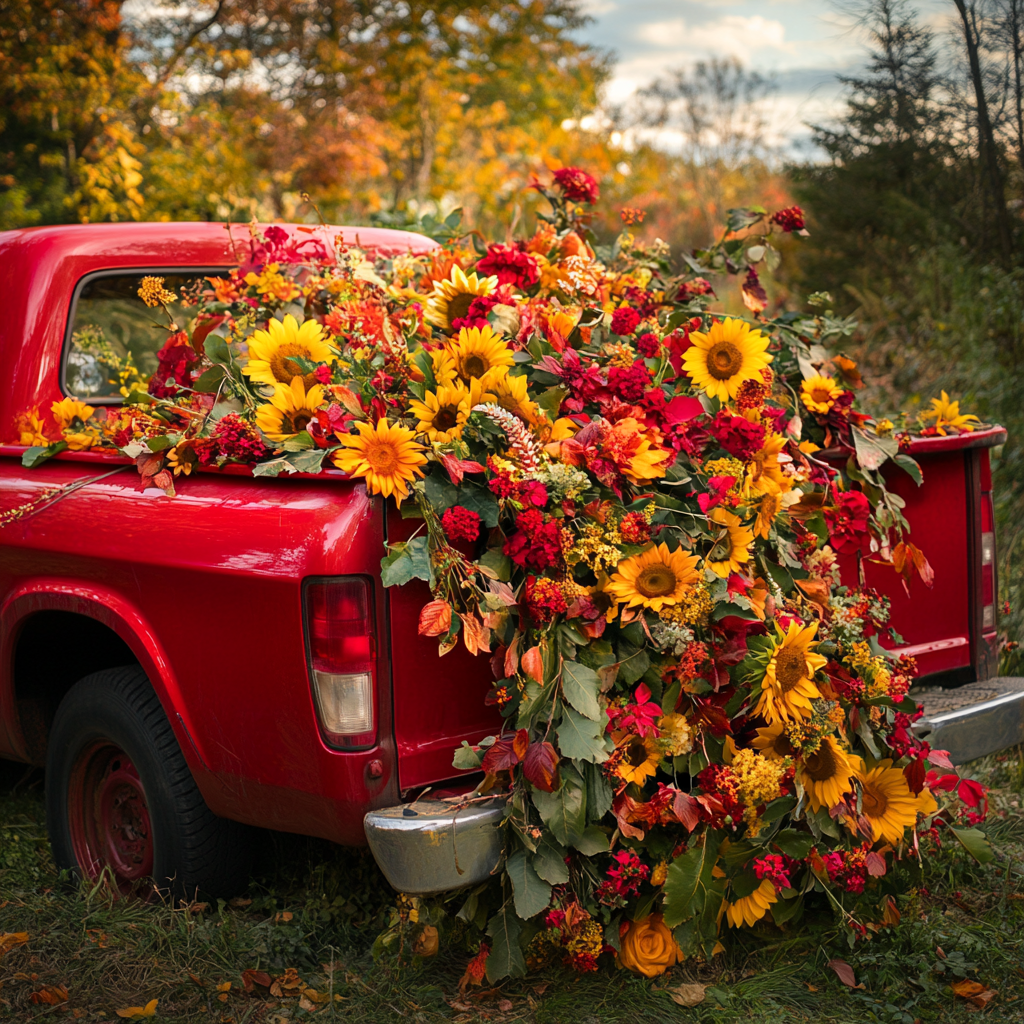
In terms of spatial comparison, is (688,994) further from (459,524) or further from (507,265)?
(507,265)

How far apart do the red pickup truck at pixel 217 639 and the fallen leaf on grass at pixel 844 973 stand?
2.15 ft

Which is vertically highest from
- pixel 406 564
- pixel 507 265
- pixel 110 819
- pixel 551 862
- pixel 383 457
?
pixel 507 265

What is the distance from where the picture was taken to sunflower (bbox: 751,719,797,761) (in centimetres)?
245

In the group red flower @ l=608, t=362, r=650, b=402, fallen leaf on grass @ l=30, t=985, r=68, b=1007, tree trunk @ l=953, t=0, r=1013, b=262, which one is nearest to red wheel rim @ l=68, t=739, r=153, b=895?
fallen leaf on grass @ l=30, t=985, r=68, b=1007

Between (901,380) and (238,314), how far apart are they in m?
4.71

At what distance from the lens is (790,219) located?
136 inches

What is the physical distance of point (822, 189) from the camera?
7.98 m

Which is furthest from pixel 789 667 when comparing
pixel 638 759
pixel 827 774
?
pixel 638 759

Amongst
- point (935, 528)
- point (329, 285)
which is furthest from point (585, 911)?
point (329, 285)

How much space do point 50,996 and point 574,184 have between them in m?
2.89

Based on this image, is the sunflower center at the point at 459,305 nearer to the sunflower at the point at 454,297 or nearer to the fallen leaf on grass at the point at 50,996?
the sunflower at the point at 454,297

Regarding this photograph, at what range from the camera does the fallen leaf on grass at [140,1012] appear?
2447 mm

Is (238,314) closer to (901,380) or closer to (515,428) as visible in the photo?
(515,428)

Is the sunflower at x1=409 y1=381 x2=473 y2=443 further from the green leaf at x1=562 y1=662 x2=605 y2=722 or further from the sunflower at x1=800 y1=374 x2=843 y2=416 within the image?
the sunflower at x1=800 y1=374 x2=843 y2=416
